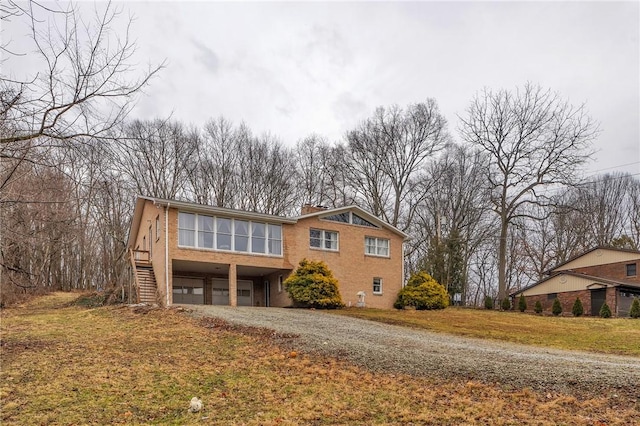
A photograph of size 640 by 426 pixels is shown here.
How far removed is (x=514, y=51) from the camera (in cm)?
1753

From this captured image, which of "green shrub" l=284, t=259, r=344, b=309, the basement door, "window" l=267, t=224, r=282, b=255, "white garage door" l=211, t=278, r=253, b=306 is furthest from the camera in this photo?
the basement door

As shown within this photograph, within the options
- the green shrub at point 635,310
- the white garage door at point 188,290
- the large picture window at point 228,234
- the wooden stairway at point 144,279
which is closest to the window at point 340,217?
the large picture window at point 228,234

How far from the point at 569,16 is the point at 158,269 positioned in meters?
18.7

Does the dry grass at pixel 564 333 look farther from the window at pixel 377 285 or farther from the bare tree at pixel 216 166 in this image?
the bare tree at pixel 216 166

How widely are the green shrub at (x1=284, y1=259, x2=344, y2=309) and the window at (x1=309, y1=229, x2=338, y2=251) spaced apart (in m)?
1.83

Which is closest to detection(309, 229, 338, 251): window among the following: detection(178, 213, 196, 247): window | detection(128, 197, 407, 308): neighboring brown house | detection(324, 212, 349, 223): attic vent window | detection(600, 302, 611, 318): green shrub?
detection(128, 197, 407, 308): neighboring brown house

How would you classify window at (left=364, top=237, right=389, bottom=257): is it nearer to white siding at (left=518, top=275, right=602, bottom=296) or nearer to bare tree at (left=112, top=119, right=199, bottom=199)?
white siding at (left=518, top=275, right=602, bottom=296)

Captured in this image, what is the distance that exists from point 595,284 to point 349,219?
15342mm

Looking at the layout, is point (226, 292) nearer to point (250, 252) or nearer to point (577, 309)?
point (250, 252)

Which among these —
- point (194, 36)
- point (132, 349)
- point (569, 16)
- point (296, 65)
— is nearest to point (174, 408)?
point (132, 349)

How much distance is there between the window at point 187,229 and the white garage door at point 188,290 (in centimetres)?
405

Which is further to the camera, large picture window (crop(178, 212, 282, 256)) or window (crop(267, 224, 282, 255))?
window (crop(267, 224, 282, 255))

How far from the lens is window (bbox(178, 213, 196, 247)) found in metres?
21.3

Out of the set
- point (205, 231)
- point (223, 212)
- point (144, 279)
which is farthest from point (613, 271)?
point (144, 279)
